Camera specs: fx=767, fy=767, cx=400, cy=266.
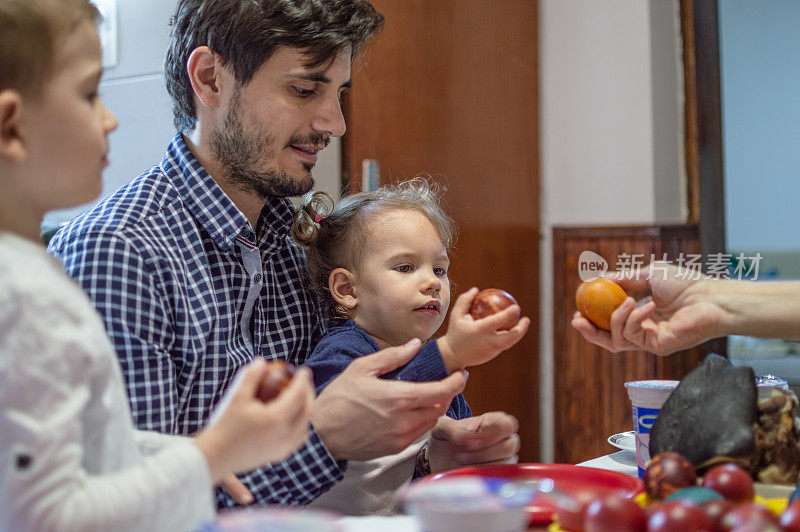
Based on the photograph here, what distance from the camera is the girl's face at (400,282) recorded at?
4.92ft

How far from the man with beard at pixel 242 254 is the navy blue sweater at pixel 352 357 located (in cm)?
2

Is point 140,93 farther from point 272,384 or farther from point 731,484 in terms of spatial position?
point 731,484

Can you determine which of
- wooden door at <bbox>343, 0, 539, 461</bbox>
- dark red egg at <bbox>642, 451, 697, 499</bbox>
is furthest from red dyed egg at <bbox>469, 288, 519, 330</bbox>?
wooden door at <bbox>343, 0, 539, 461</bbox>

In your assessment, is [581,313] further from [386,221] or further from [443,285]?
[386,221]

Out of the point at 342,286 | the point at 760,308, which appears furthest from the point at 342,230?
the point at 760,308

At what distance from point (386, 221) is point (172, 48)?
56cm

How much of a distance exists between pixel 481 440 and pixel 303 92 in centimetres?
73

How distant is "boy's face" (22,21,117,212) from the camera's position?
70cm

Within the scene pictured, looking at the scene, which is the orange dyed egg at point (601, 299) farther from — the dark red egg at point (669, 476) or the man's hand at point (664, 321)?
the dark red egg at point (669, 476)

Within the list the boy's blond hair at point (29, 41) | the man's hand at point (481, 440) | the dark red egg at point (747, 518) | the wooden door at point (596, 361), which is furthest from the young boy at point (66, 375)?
the wooden door at point (596, 361)

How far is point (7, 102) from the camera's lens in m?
0.68

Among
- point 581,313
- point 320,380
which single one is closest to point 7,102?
point 320,380

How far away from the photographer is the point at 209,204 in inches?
54.5

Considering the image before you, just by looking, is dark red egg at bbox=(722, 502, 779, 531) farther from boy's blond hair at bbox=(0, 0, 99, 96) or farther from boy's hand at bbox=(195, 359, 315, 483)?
boy's blond hair at bbox=(0, 0, 99, 96)
